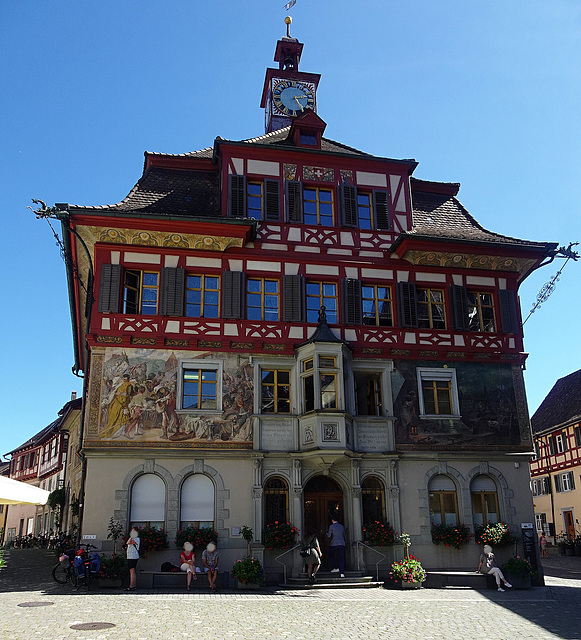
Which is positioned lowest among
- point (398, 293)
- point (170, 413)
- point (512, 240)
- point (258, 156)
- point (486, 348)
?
point (170, 413)

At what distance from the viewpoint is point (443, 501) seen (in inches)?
886

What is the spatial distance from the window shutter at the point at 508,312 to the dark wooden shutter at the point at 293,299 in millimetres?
7310

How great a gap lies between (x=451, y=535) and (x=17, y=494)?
13735mm

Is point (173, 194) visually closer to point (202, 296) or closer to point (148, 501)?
point (202, 296)

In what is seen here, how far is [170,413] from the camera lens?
2109cm

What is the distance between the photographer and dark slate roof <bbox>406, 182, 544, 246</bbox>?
2488 centimetres

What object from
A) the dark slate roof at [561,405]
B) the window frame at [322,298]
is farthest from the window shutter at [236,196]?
the dark slate roof at [561,405]

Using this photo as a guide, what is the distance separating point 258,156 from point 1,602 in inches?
631

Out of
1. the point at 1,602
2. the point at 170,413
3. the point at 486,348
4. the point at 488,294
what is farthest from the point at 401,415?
the point at 1,602

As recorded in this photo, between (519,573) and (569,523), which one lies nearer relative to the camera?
(519,573)

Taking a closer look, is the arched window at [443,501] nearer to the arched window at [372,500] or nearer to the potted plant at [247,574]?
the arched window at [372,500]

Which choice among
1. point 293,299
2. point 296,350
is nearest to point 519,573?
point 296,350

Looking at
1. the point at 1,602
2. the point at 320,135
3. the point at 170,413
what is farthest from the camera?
the point at 320,135

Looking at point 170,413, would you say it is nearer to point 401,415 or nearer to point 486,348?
point 401,415
